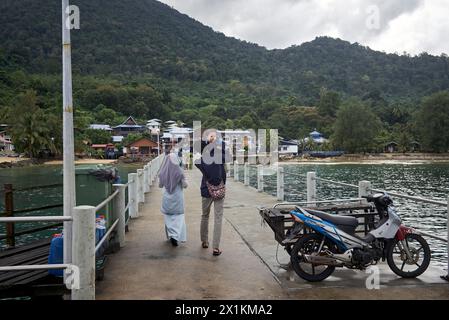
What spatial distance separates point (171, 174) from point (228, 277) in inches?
80.3

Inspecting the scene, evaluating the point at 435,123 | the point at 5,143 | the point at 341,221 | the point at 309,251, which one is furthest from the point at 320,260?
the point at 5,143

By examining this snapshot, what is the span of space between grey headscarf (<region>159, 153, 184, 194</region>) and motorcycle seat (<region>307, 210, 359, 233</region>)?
238 centimetres

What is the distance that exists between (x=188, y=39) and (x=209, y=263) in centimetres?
18266

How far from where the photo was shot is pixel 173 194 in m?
6.61

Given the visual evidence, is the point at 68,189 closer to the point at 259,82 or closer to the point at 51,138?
the point at 51,138

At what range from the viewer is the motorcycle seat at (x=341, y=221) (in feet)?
16.0

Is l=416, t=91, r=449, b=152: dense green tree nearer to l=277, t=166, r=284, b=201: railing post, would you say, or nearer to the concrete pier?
l=277, t=166, r=284, b=201: railing post

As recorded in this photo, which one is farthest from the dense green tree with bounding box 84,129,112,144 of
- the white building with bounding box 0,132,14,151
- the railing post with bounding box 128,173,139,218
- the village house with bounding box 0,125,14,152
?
the railing post with bounding box 128,173,139,218

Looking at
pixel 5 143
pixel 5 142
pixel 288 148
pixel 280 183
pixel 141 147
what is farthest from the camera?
pixel 288 148

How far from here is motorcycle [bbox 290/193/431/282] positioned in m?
4.77

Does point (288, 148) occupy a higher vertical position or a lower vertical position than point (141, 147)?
lower

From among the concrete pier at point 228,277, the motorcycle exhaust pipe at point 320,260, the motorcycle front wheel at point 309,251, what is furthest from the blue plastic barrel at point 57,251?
the motorcycle exhaust pipe at point 320,260

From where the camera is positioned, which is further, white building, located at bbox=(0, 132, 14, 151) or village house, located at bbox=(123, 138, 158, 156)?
white building, located at bbox=(0, 132, 14, 151)

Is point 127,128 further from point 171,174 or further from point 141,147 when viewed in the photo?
point 171,174
